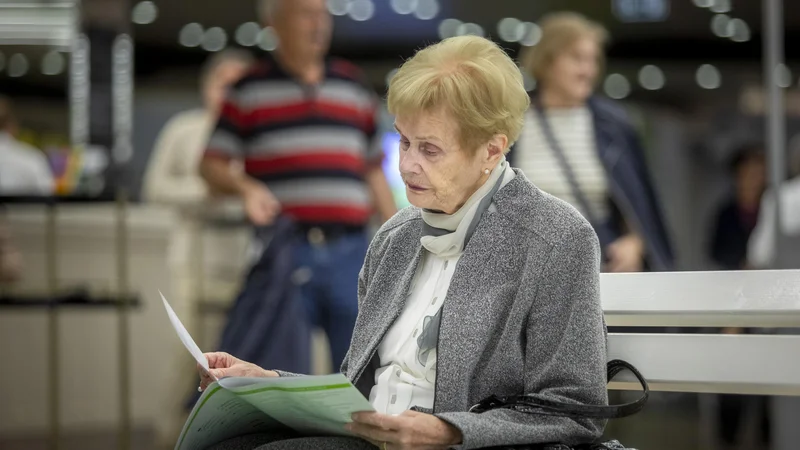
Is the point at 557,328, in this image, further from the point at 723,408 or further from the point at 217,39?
the point at 217,39

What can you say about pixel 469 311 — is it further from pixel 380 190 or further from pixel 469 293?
pixel 380 190

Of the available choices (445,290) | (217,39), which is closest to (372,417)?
(445,290)

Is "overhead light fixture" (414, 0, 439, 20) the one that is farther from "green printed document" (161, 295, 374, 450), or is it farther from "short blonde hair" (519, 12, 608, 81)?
"green printed document" (161, 295, 374, 450)

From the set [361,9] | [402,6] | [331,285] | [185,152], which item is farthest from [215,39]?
[331,285]

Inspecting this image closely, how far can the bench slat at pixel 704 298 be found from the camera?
6.86 feet

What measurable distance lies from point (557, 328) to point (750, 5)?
774cm

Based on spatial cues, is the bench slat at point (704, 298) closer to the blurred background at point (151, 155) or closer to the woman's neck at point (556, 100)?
the woman's neck at point (556, 100)

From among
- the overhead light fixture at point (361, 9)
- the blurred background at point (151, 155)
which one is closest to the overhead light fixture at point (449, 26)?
the blurred background at point (151, 155)

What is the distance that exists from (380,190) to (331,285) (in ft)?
1.85

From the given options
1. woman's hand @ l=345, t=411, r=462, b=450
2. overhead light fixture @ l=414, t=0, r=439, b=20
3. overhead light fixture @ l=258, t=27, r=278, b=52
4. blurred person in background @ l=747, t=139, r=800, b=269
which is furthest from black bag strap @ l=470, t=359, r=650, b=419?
overhead light fixture @ l=258, t=27, r=278, b=52

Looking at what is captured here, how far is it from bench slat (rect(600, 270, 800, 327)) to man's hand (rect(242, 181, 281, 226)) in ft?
7.90

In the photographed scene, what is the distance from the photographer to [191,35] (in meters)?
8.95

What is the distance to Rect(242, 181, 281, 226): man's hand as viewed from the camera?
453cm

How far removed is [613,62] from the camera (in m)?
9.30
